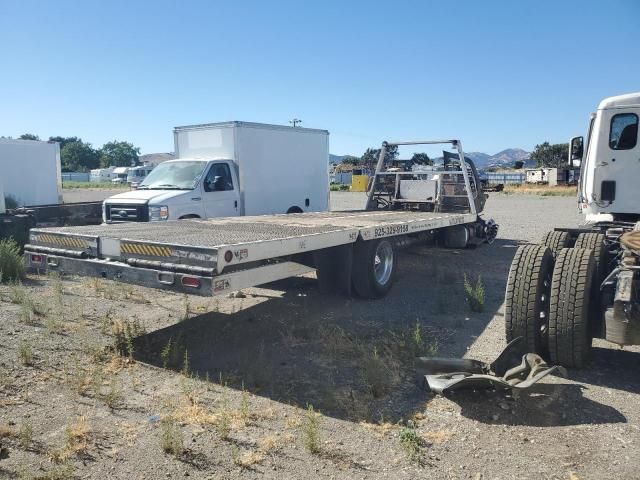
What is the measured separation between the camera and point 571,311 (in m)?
4.76

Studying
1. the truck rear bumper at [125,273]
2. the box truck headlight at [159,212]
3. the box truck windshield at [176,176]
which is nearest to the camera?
the truck rear bumper at [125,273]

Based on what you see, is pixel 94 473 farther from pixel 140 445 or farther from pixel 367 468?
pixel 367 468

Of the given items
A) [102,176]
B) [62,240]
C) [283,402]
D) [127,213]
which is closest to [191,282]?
[283,402]

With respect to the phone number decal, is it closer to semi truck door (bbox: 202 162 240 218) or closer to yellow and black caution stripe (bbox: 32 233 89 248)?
yellow and black caution stripe (bbox: 32 233 89 248)

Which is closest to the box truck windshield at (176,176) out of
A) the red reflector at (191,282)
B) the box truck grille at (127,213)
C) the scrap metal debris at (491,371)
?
the box truck grille at (127,213)

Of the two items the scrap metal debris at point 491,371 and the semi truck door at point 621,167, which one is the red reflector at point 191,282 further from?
the semi truck door at point 621,167

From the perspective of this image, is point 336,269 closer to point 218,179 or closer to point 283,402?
point 283,402

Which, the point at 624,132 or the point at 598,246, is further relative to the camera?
the point at 624,132

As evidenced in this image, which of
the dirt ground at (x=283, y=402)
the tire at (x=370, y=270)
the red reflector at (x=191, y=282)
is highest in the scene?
the red reflector at (x=191, y=282)

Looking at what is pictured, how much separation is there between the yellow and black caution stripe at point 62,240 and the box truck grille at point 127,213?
4208 mm

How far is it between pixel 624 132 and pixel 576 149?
650 mm

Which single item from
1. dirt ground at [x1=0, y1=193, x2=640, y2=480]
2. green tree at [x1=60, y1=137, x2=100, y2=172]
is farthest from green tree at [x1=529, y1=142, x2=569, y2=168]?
green tree at [x1=60, y1=137, x2=100, y2=172]

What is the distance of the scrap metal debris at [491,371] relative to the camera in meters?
4.32

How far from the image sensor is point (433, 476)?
3377 mm
